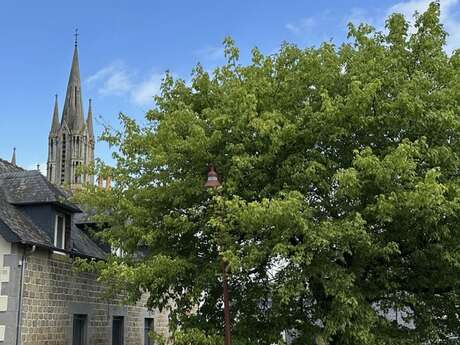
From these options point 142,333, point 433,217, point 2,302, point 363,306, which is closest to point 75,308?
point 2,302

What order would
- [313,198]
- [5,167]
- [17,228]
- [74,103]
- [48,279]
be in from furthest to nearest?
[74,103], [5,167], [48,279], [17,228], [313,198]

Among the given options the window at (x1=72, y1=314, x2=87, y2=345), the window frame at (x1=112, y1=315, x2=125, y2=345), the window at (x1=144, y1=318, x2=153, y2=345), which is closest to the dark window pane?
the window at (x1=72, y1=314, x2=87, y2=345)

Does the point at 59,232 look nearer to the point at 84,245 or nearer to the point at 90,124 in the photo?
the point at 84,245

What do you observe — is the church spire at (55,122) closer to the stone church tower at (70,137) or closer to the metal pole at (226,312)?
the stone church tower at (70,137)

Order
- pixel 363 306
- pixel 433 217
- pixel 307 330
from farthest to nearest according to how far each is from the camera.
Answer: pixel 307 330 → pixel 363 306 → pixel 433 217

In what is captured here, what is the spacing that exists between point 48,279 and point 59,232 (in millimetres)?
1448

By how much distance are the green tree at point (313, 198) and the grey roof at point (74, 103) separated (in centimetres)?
6806

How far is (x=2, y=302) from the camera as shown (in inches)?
530

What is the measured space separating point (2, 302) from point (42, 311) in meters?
1.25

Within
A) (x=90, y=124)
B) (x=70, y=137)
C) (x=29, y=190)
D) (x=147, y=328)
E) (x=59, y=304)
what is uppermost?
(x=90, y=124)

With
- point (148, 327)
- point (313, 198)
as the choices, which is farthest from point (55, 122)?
point (313, 198)

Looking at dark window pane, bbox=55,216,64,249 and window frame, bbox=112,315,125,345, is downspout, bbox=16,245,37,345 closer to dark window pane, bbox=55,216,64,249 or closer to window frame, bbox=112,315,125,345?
dark window pane, bbox=55,216,64,249

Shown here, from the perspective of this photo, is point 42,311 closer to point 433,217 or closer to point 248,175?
point 248,175

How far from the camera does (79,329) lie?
54.6 ft
